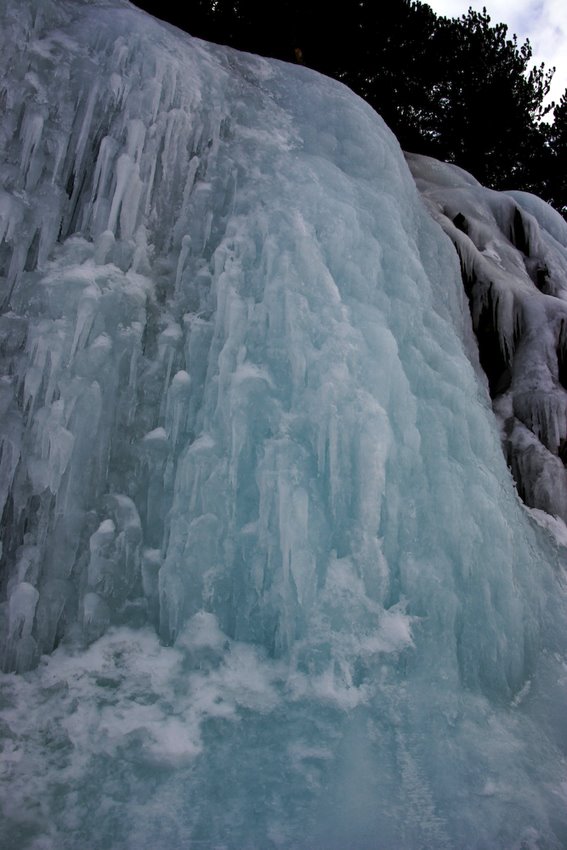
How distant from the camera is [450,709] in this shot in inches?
120

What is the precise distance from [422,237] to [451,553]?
3403 millimetres

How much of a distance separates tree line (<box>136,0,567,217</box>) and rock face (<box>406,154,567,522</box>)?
3.97 m

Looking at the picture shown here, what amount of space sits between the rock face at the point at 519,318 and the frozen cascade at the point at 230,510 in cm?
78

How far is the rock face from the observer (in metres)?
5.53

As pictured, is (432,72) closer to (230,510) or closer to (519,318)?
(519,318)

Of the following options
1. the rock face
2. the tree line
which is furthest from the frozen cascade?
the tree line

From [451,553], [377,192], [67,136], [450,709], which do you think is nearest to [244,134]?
[377,192]

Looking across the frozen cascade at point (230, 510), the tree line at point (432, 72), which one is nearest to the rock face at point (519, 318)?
the frozen cascade at point (230, 510)

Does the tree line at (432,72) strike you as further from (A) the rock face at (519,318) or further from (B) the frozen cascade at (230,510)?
(B) the frozen cascade at (230,510)

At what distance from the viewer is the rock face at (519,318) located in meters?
5.53

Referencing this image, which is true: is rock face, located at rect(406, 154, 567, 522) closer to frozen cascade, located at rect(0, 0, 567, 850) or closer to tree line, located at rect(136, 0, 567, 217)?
frozen cascade, located at rect(0, 0, 567, 850)

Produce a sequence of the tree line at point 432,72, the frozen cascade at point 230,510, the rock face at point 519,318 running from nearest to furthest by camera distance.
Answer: the frozen cascade at point 230,510
the rock face at point 519,318
the tree line at point 432,72

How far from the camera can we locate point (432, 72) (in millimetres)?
12016

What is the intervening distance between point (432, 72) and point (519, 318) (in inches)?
325
